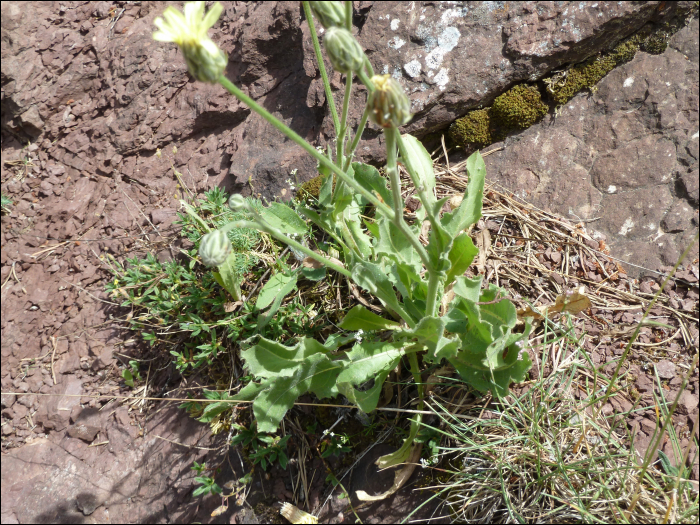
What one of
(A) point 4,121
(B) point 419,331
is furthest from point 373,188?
(A) point 4,121

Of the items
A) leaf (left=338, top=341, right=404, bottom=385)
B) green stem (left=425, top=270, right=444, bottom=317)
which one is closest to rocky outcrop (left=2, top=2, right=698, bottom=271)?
green stem (left=425, top=270, right=444, bottom=317)

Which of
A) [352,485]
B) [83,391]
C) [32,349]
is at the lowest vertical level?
[352,485]

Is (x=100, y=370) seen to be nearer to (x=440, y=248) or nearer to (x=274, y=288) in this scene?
(x=274, y=288)

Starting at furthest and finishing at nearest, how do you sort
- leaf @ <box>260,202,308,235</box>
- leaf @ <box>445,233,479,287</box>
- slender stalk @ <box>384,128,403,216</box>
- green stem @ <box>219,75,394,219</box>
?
leaf @ <box>260,202,308,235</box>, leaf @ <box>445,233,479,287</box>, slender stalk @ <box>384,128,403,216</box>, green stem @ <box>219,75,394,219</box>

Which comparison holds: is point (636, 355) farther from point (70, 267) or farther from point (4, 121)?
point (4, 121)

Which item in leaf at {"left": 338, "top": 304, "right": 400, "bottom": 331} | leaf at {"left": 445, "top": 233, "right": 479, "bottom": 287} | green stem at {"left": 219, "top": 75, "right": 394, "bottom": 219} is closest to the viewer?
green stem at {"left": 219, "top": 75, "right": 394, "bottom": 219}

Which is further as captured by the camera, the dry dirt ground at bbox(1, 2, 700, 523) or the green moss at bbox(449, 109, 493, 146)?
the green moss at bbox(449, 109, 493, 146)

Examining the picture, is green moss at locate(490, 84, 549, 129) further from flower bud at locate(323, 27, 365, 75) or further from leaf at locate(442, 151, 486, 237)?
flower bud at locate(323, 27, 365, 75)
